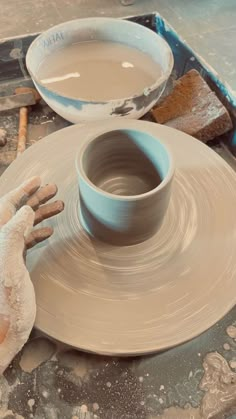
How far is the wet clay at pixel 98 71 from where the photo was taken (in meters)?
1.44

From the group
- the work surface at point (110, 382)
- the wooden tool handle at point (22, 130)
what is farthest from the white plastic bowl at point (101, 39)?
the work surface at point (110, 382)

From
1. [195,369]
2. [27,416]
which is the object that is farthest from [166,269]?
[27,416]

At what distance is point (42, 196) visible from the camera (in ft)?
3.24

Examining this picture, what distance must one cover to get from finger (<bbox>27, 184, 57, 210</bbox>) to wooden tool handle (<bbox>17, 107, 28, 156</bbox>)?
0.38m

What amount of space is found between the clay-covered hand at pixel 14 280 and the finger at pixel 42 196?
3cm

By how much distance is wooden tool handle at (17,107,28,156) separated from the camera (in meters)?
1.35

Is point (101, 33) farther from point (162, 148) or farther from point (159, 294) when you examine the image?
point (159, 294)

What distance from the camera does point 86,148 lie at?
934 millimetres

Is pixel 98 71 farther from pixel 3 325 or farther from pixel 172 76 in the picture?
pixel 3 325

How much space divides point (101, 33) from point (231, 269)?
1060 mm

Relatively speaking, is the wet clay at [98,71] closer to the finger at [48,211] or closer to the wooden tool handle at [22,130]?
the wooden tool handle at [22,130]

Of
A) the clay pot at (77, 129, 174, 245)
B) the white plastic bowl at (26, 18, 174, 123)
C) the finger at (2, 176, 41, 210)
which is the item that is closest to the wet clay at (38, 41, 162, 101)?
the white plastic bowl at (26, 18, 174, 123)

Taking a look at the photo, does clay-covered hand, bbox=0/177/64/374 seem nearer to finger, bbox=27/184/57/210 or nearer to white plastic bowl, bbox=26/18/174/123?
finger, bbox=27/184/57/210

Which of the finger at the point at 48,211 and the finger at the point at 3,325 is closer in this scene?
the finger at the point at 3,325
